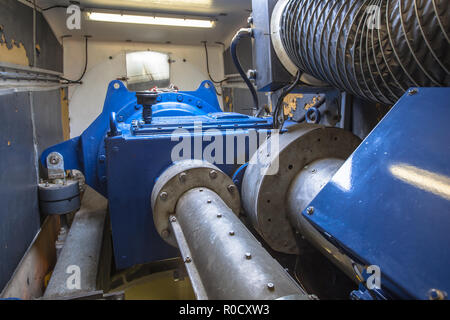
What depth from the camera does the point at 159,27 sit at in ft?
12.2

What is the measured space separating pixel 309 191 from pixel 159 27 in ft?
10.8

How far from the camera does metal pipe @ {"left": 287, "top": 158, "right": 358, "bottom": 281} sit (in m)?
0.98

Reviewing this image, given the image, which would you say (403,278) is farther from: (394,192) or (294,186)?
(294,186)

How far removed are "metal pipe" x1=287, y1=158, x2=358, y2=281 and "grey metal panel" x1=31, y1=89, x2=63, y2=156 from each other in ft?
5.23

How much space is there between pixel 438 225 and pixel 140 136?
Answer: 1126 millimetres

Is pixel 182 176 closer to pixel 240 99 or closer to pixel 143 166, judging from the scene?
pixel 143 166

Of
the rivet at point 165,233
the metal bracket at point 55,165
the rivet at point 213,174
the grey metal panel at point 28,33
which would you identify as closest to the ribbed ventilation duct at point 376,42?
the rivet at point 213,174

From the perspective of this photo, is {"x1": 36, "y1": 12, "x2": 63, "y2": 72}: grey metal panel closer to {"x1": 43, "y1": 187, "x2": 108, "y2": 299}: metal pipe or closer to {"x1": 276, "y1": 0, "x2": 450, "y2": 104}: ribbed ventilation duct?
{"x1": 43, "y1": 187, "x2": 108, "y2": 299}: metal pipe

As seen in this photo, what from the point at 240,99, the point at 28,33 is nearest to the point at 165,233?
the point at 28,33

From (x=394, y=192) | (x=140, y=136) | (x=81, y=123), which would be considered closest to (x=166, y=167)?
(x=140, y=136)

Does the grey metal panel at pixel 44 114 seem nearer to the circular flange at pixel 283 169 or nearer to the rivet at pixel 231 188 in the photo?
the rivet at pixel 231 188

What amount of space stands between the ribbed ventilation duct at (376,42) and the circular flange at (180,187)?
528mm

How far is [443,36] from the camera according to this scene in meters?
0.65

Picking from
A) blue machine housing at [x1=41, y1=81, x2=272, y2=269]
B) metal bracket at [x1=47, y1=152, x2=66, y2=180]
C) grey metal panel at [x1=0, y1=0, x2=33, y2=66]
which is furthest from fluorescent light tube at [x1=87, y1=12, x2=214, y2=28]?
blue machine housing at [x1=41, y1=81, x2=272, y2=269]
